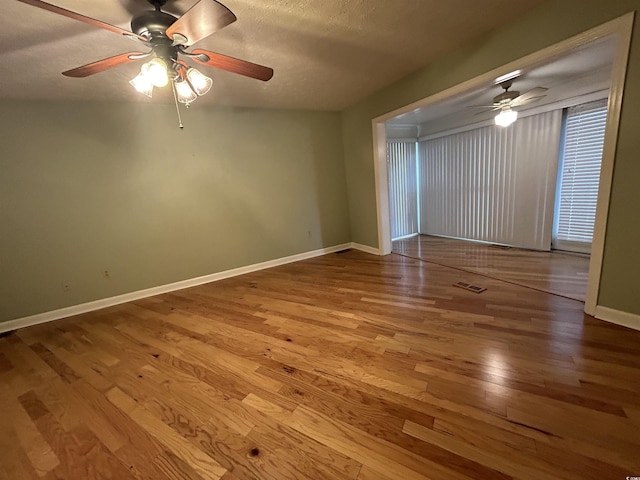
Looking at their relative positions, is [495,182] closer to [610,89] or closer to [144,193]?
[610,89]

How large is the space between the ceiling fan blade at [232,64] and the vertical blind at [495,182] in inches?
162

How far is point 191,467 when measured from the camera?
1.13 meters

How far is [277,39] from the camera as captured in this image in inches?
78.5

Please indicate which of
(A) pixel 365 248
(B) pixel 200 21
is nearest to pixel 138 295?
(B) pixel 200 21

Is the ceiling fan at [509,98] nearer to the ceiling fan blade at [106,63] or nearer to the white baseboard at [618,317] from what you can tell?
the white baseboard at [618,317]

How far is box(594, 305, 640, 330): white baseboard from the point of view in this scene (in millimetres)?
1827

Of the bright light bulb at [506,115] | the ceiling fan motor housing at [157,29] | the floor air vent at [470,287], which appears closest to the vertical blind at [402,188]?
the bright light bulb at [506,115]

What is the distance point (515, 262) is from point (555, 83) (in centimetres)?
243

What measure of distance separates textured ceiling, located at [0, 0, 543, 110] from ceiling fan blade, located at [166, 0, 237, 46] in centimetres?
30

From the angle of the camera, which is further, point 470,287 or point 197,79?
point 470,287

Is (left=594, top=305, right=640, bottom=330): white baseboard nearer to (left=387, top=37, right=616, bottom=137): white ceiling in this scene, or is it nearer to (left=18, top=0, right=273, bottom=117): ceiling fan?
(left=387, top=37, right=616, bottom=137): white ceiling

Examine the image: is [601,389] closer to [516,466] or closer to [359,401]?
[516,466]

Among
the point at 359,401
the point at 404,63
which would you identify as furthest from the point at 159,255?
the point at 404,63

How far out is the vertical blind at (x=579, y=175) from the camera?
332cm
